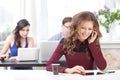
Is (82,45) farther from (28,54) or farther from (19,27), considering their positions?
(19,27)

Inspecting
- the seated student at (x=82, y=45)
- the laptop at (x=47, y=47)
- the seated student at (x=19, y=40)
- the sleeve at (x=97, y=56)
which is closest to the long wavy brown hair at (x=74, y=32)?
the seated student at (x=82, y=45)

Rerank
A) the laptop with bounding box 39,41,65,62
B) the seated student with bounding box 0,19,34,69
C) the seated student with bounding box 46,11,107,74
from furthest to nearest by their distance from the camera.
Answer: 1. the seated student with bounding box 0,19,34,69
2. the laptop with bounding box 39,41,65,62
3. the seated student with bounding box 46,11,107,74

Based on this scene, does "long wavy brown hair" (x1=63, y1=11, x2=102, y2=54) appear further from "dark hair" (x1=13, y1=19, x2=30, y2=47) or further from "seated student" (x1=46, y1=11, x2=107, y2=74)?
"dark hair" (x1=13, y1=19, x2=30, y2=47)

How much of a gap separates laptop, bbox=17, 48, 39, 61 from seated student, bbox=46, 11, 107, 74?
82 centimetres

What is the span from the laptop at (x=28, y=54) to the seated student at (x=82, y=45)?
82 centimetres

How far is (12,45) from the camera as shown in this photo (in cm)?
353

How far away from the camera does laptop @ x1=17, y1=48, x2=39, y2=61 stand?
9.65 ft

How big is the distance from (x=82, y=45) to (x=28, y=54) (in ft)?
3.12

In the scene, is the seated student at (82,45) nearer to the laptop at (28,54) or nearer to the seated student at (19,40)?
the laptop at (28,54)

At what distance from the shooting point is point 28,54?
2.97 m

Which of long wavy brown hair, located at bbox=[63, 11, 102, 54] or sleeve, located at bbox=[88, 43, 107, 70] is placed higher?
long wavy brown hair, located at bbox=[63, 11, 102, 54]

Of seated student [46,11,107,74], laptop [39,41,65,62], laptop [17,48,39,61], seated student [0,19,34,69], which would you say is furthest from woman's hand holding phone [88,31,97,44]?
seated student [0,19,34,69]

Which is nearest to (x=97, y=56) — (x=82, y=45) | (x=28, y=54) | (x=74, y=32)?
(x=82, y=45)

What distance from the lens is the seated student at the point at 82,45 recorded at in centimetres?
213
